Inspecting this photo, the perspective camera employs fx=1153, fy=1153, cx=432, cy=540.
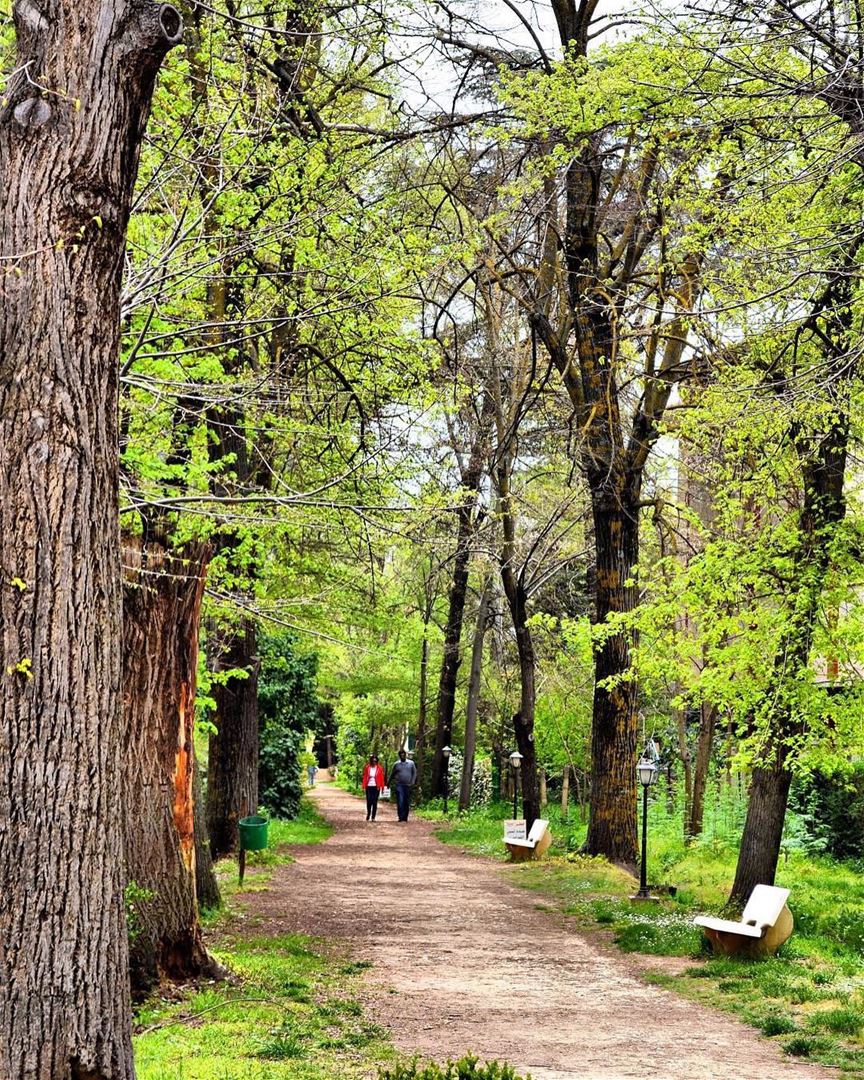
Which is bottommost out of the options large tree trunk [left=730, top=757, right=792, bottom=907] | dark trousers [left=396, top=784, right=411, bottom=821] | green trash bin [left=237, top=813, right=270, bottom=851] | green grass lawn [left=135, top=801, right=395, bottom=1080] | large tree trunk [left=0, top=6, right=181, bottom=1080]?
dark trousers [left=396, top=784, right=411, bottom=821]

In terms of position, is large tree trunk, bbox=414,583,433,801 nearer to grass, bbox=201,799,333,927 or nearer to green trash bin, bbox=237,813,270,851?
grass, bbox=201,799,333,927

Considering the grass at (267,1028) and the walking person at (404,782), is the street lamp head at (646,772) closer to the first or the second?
the grass at (267,1028)

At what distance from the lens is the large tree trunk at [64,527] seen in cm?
439

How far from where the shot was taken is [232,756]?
18469mm

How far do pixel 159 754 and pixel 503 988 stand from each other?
12.0 ft

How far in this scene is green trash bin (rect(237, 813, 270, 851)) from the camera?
51.5ft

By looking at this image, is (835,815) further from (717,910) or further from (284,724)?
(284,724)

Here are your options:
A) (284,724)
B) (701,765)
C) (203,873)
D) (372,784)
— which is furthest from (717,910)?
(372,784)

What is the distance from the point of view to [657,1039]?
8.29m

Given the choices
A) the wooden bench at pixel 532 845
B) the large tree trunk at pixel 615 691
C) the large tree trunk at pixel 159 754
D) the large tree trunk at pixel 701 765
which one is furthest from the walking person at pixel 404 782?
the large tree trunk at pixel 159 754

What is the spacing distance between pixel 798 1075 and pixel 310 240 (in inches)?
261

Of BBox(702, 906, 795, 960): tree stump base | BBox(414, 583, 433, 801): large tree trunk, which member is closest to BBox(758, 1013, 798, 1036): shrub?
BBox(702, 906, 795, 960): tree stump base

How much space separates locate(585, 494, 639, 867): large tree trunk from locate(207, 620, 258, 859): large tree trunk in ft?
18.2

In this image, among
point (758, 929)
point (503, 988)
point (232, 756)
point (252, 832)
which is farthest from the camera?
point (232, 756)
